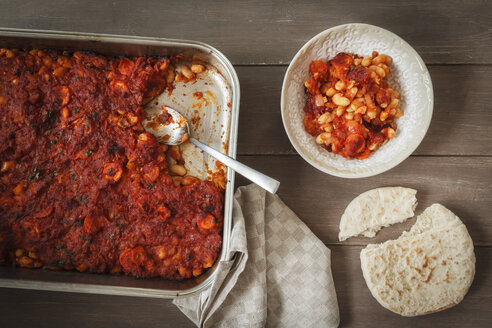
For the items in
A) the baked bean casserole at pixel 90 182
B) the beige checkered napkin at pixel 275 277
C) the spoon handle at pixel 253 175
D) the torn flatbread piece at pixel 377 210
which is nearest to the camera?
the spoon handle at pixel 253 175

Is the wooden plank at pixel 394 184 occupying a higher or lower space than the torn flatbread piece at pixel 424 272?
higher

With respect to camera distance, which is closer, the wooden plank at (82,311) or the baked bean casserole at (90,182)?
A: the baked bean casserole at (90,182)

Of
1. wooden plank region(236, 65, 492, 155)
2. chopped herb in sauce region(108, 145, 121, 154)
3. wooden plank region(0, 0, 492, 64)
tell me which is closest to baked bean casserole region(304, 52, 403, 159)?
wooden plank region(236, 65, 492, 155)

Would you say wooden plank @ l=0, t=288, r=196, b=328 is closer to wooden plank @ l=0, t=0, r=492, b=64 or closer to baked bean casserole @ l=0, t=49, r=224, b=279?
baked bean casserole @ l=0, t=49, r=224, b=279

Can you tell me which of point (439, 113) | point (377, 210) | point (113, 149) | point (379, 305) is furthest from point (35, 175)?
point (439, 113)

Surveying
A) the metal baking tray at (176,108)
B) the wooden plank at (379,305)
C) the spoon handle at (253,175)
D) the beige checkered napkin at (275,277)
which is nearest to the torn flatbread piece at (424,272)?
the wooden plank at (379,305)

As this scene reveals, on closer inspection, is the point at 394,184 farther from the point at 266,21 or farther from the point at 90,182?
the point at 90,182

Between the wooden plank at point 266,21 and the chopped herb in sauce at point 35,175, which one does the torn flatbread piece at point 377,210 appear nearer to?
the wooden plank at point 266,21
